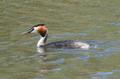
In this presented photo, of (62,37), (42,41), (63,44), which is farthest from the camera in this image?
(62,37)

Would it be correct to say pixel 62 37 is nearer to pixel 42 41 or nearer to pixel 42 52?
pixel 42 41

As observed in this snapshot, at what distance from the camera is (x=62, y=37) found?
20.5m

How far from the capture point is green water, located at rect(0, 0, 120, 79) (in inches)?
600

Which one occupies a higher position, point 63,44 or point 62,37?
point 63,44

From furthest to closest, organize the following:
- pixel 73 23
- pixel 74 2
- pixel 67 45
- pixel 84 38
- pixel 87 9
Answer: pixel 74 2
pixel 87 9
pixel 73 23
pixel 84 38
pixel 67 45

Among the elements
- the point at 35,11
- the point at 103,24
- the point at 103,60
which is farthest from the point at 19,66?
the point at 35,11

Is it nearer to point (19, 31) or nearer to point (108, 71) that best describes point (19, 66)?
point (108, 71)

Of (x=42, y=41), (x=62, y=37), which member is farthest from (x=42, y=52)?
(x=62, y=37)

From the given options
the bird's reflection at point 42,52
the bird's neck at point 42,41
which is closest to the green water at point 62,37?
the bird's reflection at point 42,52

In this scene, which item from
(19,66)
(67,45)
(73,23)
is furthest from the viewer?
(73,23)

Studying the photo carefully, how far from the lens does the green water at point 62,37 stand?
15.2 m

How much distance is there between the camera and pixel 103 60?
1617cm

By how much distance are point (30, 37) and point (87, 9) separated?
5.97 metres

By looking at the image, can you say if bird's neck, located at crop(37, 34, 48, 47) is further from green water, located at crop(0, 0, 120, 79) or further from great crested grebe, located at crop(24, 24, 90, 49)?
green water, located at crop(0, 0, 120, 79)
